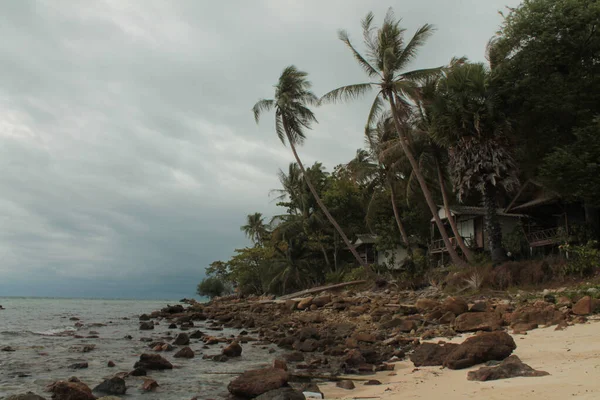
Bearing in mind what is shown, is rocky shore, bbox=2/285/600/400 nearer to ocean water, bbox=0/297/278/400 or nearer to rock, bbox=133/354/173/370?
rock, bbox=133/354/173/370

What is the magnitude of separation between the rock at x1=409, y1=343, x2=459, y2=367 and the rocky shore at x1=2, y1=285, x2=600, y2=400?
0.02m

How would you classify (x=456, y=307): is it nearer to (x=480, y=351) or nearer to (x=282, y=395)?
(x=480, y=351)

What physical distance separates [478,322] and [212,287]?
208 ft

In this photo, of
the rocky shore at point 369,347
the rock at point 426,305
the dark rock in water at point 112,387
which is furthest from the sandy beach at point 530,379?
the rock at point 426,305

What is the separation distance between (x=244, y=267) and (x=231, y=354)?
3461cm

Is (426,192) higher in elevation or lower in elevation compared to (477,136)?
lower

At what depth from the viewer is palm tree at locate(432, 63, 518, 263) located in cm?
1969

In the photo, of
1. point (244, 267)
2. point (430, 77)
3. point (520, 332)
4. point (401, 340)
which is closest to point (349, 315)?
point (401, 340)

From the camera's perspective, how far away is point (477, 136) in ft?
65.8

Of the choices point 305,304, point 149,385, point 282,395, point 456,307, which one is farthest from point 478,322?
point 305,304

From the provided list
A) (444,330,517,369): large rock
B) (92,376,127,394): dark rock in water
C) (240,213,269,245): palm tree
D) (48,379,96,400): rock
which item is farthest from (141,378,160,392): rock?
(240,213,269,245): palm tree

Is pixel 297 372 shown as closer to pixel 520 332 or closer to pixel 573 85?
pixel 520 332

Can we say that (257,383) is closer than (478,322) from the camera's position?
Yes

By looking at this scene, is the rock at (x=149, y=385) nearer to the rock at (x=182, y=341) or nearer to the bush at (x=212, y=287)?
the rock at (x=182, y=341)
